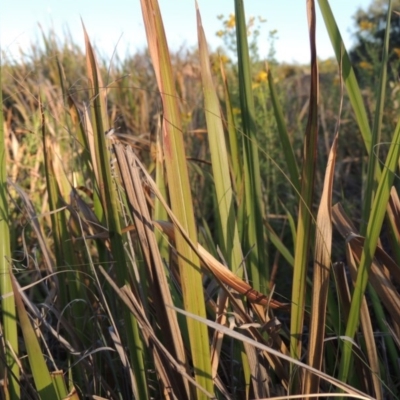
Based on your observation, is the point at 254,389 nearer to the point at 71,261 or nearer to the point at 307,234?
the point at 307,234

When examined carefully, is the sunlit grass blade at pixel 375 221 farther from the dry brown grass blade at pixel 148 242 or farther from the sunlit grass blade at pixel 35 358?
the sunlit grass blade at pixel 35 358

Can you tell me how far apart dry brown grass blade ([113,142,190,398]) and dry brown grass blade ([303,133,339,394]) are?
0.50 feet

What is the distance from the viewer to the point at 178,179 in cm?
66

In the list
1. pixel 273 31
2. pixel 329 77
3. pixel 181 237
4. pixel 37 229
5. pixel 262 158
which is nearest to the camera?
pixel 181 237

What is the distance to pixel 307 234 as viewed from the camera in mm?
709

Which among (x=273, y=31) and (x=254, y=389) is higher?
(x=273, y=31)

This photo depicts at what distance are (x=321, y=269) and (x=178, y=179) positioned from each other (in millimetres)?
202

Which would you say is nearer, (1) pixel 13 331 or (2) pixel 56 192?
(1) pixel 13 331

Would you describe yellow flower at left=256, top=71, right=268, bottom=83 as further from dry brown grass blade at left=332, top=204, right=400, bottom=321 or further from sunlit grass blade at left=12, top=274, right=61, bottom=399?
sunlit grass blade at left=12, top=274, right=61, bottom=399

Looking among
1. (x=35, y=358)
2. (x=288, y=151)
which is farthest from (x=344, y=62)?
(x=35, y=358)

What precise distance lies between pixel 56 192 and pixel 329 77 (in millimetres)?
4848

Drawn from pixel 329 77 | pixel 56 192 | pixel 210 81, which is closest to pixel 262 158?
pixel 56 192

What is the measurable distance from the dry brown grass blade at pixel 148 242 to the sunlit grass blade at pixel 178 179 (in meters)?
0.03

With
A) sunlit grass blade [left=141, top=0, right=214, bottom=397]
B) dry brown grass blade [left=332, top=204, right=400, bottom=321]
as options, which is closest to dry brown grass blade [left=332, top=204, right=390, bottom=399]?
dry brown grass blade [left=332, top=204, right=400, bottom=321]
